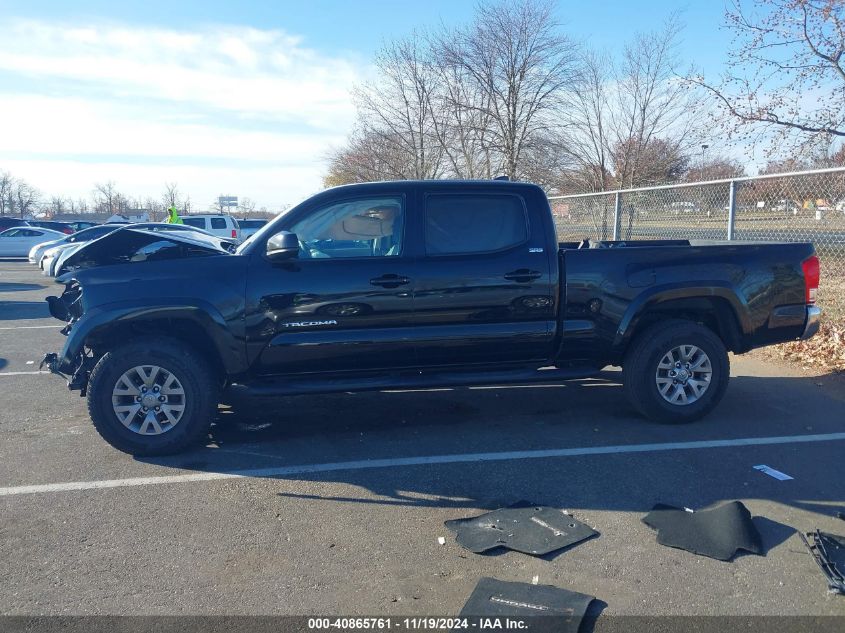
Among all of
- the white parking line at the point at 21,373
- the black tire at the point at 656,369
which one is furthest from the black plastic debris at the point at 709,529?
the white parking line at the point at 21,373

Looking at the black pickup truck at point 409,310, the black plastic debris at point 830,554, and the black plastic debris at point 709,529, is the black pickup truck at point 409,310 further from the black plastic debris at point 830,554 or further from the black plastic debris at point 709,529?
the black plastic debris at point 830,554

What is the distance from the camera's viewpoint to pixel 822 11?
34.5 ft

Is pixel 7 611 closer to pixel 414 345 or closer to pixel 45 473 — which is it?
pixel 45 473

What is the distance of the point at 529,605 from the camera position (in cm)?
317

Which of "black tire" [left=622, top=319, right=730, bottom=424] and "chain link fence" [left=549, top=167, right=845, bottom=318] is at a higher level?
"chain link fence" [left=549, top=167, right=845, bottom=318]

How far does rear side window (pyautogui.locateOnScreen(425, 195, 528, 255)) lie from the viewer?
18.1ft

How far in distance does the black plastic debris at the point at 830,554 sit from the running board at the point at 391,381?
225 cm

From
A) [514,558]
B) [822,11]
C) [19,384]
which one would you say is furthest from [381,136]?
[514,558]

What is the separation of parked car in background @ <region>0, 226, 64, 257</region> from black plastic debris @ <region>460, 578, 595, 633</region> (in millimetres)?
29672

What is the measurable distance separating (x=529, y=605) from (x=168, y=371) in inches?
126

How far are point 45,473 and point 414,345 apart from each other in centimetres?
279

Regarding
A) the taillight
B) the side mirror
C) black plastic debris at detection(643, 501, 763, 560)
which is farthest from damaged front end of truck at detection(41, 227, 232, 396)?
the taillight

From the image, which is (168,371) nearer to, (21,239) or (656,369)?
(656,369)

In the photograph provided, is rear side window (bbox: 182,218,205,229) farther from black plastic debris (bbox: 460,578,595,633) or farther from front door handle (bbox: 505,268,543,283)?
black plastic debris (bbox: 460,578,595,633)
